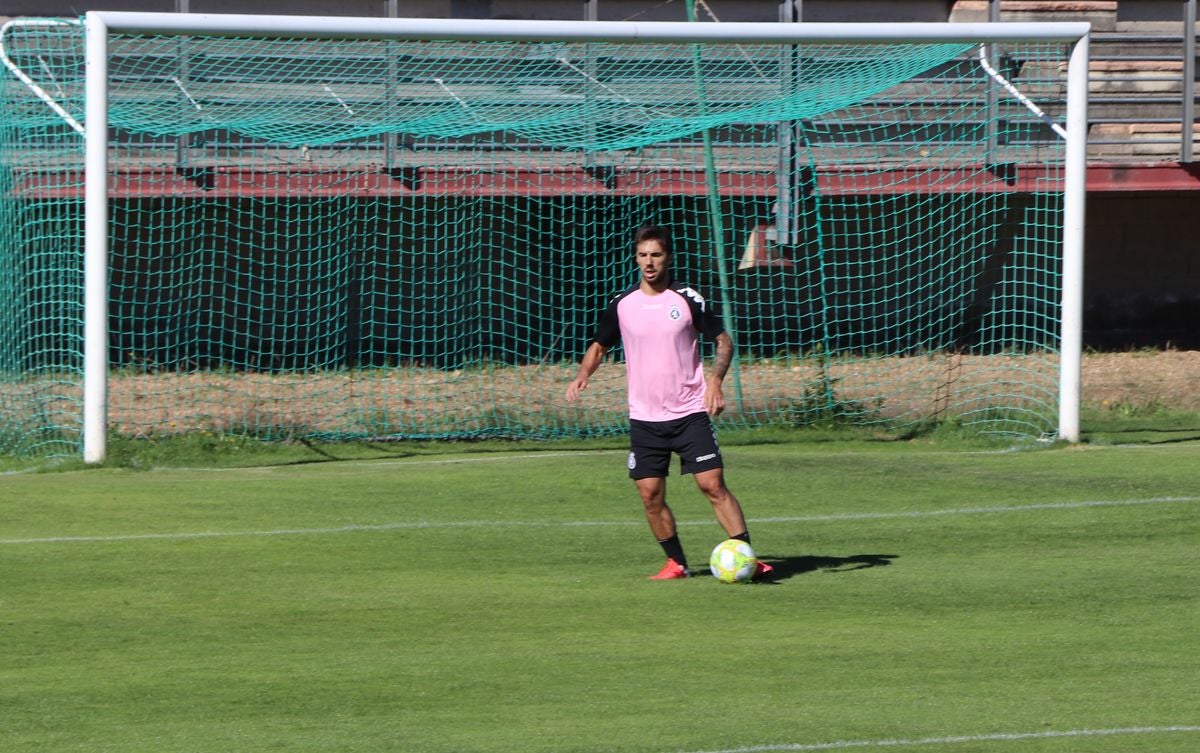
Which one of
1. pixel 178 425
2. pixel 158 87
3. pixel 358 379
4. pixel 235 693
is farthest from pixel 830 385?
pixel 235 693

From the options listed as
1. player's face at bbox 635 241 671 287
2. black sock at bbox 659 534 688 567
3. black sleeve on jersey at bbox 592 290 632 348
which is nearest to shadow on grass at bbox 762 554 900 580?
black sock at bbox 659 534 688 567

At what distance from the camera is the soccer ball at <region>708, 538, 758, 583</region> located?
26.2 ft

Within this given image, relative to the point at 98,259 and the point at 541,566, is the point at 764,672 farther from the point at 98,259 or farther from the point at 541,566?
the point at 98,259

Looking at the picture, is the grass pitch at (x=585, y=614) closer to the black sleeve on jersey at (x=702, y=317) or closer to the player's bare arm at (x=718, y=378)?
the player's bare arm at (x=718, y=378)

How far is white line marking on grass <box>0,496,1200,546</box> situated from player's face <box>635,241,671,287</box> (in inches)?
86.0

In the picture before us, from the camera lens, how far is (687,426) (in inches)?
317

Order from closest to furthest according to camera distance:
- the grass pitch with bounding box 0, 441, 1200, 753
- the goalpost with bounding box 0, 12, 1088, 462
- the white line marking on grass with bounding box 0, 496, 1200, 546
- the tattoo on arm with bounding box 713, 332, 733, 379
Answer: the grass pitch with bounding box 0, 441, 1200, 753, the tattoo on arm with bounding box 713, 332, 733, 379, the white line marking on grass with bounding box 0, 496, 1200, 546, the goalpost with bounding box 0, 12, 1088, 462

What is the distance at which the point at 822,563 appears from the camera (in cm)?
866

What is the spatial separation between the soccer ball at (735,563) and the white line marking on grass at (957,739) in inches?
97.4

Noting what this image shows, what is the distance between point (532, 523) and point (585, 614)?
2414 millimetres

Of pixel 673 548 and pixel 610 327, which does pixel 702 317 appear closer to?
pixel 610 327

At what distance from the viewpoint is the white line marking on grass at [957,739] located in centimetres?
544

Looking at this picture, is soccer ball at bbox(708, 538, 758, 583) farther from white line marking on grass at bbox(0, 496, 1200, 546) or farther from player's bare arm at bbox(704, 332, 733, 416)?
white line marking on grass at bbox(0, 496, 1200, 546)

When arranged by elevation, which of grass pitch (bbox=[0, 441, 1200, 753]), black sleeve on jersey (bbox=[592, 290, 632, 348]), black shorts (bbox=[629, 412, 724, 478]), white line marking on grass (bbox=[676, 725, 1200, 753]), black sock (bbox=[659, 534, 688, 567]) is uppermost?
black sleeve on jersey (bbox=[592, 290, 632, 348])
